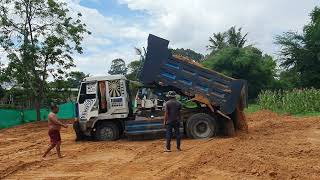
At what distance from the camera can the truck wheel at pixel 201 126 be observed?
17734 mm

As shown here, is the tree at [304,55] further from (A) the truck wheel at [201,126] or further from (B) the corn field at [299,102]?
(A) the truck wheel at [201,126]

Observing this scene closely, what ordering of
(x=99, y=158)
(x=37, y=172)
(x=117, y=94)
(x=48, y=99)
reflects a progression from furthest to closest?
1. (x=48, y=99)
2. (x=117, y=94)
3. (x=99, y=158)
4. (x=37, y=172)

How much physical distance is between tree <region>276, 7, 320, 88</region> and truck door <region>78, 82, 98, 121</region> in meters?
33.7

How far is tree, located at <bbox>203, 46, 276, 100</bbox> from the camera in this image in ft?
180

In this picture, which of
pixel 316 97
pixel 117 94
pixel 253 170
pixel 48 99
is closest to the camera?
pixel 253 170

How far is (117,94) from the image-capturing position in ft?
58.8

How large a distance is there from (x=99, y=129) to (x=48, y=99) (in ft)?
59.8

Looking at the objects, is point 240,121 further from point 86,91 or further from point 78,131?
point 78,131

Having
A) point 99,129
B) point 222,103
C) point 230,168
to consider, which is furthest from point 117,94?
point 230,168

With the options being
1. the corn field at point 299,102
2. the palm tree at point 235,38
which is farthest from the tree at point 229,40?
the corn field at point 299,102

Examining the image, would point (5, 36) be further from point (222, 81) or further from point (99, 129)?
point (222, 81)

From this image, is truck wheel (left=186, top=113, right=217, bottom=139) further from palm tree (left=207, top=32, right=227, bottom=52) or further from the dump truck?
palm tree (left=207, top=32, right=227, bottom=52)

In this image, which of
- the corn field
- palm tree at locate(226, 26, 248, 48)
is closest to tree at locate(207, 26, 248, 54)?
palm tree at locate(226, 26, 248, 48)

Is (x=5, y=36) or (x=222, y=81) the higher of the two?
(x=5, y=36)
